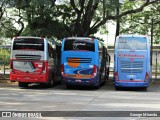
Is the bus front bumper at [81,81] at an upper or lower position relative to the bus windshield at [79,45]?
lower

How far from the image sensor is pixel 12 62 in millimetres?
25438

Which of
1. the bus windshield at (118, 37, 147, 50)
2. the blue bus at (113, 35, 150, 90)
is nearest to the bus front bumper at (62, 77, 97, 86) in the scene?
the blue bus at (113, 35, 150, 90)

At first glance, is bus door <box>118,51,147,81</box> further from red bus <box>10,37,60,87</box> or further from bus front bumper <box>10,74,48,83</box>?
bus front bumper <box>10,74,48,83</box>

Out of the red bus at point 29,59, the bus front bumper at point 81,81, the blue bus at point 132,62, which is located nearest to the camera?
the red bus at point 29,59

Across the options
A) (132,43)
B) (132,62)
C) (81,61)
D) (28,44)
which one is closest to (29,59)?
(28,44)

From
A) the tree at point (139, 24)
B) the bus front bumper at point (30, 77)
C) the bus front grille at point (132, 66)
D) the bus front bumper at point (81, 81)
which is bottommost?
the bus front bumper at point (81, 81)

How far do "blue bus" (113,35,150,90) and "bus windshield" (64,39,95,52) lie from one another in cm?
180

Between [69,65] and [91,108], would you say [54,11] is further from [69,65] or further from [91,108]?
[91,108]

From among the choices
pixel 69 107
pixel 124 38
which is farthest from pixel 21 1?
pixel 69 107

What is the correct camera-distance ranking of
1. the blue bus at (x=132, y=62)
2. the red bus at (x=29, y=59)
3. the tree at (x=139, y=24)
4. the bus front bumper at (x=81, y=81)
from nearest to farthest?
the red bus at (x=29, y=59)
the bus front bumper at (x=81, y=81)
the blue bus at (x=132, y=62)
the tree at (x=139, y=24)

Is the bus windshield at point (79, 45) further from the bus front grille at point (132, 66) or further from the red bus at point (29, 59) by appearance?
the bus front grille at point (132, 66)

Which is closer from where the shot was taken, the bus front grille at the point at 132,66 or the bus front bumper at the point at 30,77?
the bus front bumper at the point at 30,77

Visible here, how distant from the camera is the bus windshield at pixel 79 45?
25344 millimetres

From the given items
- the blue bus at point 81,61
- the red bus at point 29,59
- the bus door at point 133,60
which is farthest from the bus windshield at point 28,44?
the bus door at point 133,60
